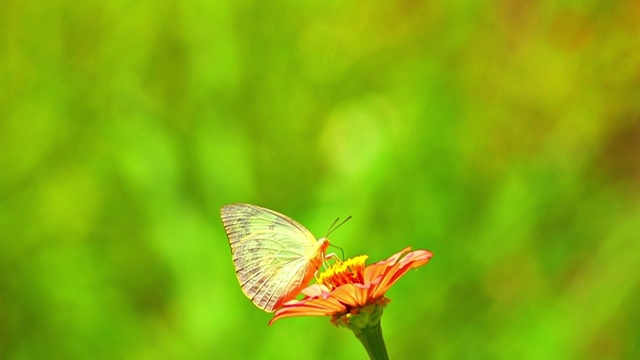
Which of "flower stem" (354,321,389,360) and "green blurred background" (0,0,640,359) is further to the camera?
"green blurred background" (0,0,640,359)

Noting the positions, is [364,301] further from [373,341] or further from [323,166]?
[323,166]

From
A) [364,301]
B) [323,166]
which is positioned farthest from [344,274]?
[323,166]

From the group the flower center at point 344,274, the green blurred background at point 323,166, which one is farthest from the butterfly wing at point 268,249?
the green blurred background at point 323,166

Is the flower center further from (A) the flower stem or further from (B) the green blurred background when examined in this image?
(B) the green blurred background

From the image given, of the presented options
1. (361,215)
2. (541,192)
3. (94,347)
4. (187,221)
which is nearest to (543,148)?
(541,192)

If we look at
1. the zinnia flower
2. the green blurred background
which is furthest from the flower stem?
the green blurred background

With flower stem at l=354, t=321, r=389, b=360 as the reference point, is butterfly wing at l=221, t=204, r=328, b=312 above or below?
above
